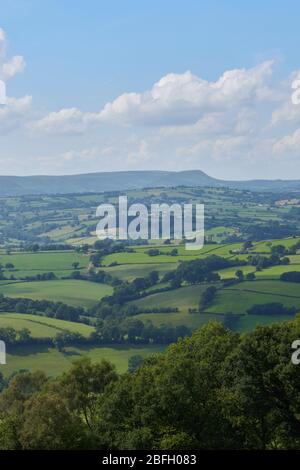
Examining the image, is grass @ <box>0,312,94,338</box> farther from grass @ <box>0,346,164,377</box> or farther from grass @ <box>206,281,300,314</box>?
grass @ <box>206,281,300,314</box>

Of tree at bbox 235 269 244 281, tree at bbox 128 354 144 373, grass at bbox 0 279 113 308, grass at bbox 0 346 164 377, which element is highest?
tree at bbox 235 269 244 281

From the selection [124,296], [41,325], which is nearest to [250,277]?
[124,296]

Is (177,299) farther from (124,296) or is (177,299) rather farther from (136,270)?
(136,270)

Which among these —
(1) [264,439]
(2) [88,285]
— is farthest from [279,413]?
(2) [88,285]

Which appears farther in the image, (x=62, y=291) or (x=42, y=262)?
(x=42, y=262)

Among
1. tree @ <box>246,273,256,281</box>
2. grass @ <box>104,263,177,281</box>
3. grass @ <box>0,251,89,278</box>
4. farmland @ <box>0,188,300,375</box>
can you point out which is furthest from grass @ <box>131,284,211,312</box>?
grass @ <box>0,251,89,278</box>

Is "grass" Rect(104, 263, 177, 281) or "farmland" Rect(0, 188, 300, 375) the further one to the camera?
"grass" Rect(104, 263, 177, 281)

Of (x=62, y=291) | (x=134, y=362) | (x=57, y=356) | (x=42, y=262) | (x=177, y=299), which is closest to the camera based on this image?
(x=134, y=362)
